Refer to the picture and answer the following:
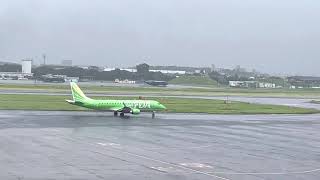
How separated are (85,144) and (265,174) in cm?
1386

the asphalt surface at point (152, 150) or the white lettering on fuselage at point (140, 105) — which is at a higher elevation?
the white lettering on fuselage at point (140, 105)

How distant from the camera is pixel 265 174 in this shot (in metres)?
27.3

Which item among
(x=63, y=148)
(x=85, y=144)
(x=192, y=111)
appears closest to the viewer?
Answer: (x=63, y=148)

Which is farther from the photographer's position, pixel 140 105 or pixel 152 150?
pixel 140 105

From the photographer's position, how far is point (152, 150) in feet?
116

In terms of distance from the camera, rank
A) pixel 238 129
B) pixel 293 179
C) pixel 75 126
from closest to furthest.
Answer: pixel 293 179 → pixel 75 126 → pixel 238 129

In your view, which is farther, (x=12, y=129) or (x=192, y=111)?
(x=192, y=111)

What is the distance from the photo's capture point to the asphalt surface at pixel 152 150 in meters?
26.5

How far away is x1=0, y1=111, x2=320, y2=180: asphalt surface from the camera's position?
26547 millimetres

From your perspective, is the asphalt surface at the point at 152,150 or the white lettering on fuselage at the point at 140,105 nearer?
the asphalt surface at the point at 152,150

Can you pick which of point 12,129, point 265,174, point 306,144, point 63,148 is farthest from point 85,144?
point 306,144

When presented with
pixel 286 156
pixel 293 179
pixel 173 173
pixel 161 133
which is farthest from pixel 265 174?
pixel 161 133

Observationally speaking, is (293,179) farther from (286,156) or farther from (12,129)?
(12,129)

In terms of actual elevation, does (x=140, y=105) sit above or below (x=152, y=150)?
above
